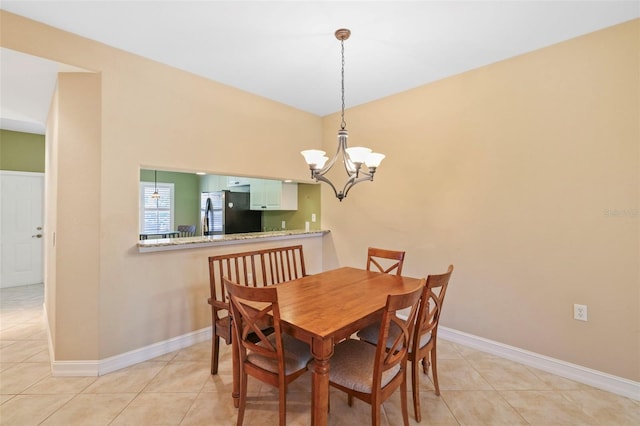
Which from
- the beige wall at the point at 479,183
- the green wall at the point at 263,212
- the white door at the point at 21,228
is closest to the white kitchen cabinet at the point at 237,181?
the green wall at the point at 263,212

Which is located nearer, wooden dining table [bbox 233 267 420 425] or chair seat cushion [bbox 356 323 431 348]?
wooden dining table [bbox 233 267 420 425]

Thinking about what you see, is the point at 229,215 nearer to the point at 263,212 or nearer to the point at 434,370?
the point at 263,212

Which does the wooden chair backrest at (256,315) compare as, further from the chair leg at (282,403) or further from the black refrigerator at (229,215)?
the black refrigerator at (229,215)

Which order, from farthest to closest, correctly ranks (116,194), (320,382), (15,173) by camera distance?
(15,173) < (116,194) < (320,382)

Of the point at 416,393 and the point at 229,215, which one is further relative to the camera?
the point at 229,215

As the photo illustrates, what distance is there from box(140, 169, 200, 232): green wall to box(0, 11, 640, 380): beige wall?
4369 millimetres

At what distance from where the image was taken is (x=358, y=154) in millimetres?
2035

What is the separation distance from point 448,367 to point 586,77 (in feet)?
8.29

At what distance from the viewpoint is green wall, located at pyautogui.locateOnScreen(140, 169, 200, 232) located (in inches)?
269

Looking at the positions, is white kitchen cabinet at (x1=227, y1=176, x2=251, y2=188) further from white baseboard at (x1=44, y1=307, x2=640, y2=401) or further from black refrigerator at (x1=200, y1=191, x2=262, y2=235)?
white baseboard at (x1=44, y1=307, x2=640, y2=401)

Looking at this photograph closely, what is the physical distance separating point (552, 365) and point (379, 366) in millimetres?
1889

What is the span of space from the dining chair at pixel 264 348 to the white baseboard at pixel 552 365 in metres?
1.88

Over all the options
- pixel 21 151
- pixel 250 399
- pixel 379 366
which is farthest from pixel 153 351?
pixel 21 151

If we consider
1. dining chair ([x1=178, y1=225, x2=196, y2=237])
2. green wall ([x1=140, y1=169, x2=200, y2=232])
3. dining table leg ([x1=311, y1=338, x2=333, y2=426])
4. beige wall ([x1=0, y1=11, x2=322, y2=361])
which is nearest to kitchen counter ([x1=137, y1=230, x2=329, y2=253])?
beige wall ([x1=0, y1=11, x2=322, y2=361])
